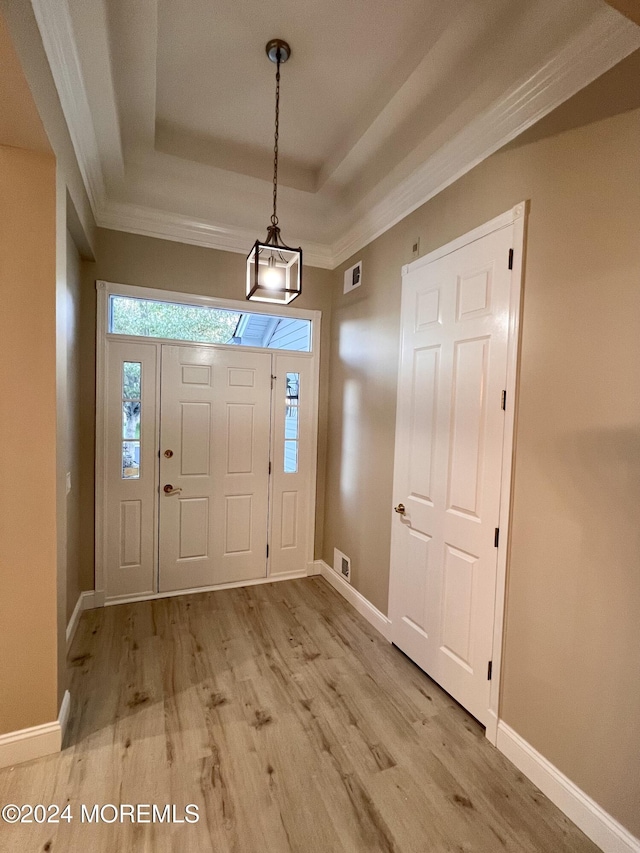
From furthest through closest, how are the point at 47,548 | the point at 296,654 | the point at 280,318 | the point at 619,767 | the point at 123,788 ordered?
the point at 280,318 → the point at 296,654 → the point at 47,548 → the point at 123,788 → the point at 619,767

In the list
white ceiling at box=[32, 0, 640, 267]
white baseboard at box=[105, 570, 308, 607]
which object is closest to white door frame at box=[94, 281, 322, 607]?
white baseboard at box=[105, 570, 308, 607]

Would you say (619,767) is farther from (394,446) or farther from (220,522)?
(220,522)

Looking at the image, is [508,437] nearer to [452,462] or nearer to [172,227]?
[452,462]

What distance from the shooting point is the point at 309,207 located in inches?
122

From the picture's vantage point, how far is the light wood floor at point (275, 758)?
4.75 feet

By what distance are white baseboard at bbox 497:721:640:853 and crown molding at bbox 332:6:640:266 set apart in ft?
8.81

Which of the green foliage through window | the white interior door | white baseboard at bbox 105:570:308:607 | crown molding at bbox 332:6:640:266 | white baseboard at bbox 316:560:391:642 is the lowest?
white baseboard at bbox 105:570:308:607

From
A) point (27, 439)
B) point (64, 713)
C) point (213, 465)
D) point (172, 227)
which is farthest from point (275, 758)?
point (172, 227)

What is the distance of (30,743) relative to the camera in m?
1.71

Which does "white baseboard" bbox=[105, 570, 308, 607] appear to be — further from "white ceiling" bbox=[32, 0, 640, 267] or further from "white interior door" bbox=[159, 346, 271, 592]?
"white ceiling" bbox=[32, 0, 640, 267]

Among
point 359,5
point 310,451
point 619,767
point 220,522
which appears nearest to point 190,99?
point 359,5

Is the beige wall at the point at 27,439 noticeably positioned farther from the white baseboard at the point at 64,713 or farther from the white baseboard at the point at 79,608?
the white baseboard at the point at 79,608

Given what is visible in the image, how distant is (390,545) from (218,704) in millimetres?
1365

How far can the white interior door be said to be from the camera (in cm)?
320
